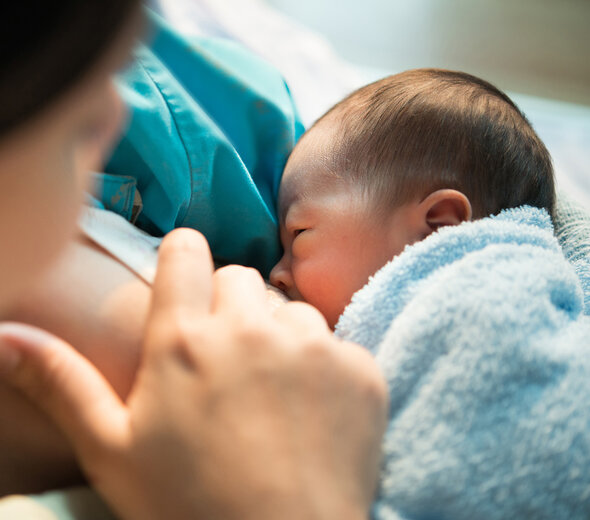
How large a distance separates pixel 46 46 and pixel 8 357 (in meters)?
0.23

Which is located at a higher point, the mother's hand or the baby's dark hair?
the baby's dark hair

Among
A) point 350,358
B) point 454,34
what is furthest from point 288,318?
point 454,34

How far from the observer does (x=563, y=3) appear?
236cm

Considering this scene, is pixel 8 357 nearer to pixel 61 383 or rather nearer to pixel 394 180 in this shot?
pixel 61 383

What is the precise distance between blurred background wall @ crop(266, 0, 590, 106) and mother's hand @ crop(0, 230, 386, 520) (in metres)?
1.58

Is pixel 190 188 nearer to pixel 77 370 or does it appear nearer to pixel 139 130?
pixel 139 130

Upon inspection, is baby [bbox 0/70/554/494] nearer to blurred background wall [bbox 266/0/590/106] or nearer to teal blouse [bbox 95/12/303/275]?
teal blouse [bbox 95/12/303/275]

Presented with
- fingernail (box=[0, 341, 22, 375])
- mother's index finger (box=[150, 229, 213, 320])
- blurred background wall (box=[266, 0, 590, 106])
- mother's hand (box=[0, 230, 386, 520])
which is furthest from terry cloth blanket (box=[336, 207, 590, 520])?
blurred background wall (box=[266, 0, 590, 106])

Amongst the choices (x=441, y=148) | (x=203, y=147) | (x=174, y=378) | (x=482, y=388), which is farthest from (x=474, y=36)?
(x=174, y=378)

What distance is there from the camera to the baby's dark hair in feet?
2.19

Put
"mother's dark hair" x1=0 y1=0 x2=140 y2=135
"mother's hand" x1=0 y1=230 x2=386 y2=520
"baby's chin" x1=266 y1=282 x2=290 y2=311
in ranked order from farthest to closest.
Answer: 1. "baby's chin" x1=266 y1=282 x2=290 y2=311
2. "mother's hand" x1=0 y1=230 x2=386 y2=520
3. "mother's dark hair" x1=0 y1=0 x2=140 y2=135

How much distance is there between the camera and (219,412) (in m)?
0.37

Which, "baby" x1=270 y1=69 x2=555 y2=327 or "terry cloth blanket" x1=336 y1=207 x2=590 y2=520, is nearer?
"terry cloth blanket" x1=336 y1=207 x2=590 y2=520

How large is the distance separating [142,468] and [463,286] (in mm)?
287
